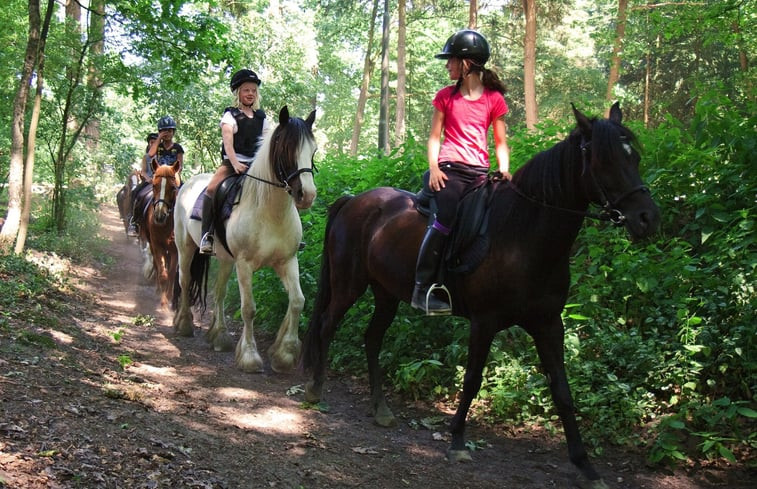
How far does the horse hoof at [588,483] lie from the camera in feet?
13.7

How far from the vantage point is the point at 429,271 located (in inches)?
190

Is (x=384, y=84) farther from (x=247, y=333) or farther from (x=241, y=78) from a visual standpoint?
(x=247, y=333)

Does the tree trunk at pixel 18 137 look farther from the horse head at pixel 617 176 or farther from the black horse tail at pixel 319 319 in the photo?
the horse head at pixel 617 176

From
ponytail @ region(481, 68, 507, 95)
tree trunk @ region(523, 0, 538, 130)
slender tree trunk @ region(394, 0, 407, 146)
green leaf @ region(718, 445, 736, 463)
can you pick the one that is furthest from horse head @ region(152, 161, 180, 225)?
slender tree trunk @ region(394, 0, 407, 146)

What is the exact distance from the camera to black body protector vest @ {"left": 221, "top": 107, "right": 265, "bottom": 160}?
779 centimetres

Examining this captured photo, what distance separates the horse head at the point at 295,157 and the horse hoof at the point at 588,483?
11.4 feet

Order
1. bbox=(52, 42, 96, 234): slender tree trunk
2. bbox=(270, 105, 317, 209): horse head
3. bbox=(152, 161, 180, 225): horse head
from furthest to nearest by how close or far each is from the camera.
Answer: bbox=(52, 42, 96, 234): slender tree trunk, bbox=(152, 161, 180, 225): horse head, bbox=(270, 105, 317, 209): horse head

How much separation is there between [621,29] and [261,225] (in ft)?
51.1

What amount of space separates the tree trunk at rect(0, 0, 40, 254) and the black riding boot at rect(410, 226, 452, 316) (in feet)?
26.5

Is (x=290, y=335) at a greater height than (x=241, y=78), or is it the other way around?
(x=241, y=78)

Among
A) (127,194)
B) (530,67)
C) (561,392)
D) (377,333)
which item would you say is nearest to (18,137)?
(377,333)

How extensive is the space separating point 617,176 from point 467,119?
1355mm

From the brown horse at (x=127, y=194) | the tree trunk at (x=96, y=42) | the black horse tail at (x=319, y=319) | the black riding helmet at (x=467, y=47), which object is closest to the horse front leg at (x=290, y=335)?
the black horse tail at (x=319, y=319)

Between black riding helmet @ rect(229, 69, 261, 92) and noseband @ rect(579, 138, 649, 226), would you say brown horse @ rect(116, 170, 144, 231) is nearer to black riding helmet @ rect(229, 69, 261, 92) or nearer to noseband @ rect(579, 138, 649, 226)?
black riding helmet @ rect(229, 69, 261, 92)
